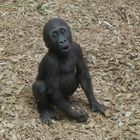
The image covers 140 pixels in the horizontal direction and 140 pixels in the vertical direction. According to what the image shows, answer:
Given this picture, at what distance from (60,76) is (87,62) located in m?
1.03

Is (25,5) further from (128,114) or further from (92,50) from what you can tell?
(128,114)

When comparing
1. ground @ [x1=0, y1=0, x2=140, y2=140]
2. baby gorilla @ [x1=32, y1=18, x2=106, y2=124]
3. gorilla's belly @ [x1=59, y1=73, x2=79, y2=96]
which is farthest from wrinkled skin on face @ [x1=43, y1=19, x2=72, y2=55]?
ground @ [x1=0, y1=0, x2=140, y2=140]

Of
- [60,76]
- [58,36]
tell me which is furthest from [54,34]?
[60,76]

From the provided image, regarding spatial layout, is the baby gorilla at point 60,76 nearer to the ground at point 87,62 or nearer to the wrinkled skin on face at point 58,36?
the wrinkled skin on face at point 58,36

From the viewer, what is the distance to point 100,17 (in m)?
6.85

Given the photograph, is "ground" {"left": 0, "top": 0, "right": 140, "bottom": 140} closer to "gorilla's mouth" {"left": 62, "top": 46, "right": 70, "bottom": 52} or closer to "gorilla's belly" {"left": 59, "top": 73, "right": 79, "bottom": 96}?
"gorilla's belly" {"left": 59, "top": 73, "right": 79, "bottom": 96}

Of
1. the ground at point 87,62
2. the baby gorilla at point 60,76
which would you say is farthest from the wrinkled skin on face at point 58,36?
the ground at point 87,62

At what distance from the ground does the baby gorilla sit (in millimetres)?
115

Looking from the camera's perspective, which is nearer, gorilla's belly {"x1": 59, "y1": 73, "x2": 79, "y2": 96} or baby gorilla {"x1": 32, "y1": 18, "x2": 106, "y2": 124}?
baby gorilla {"x1": 32, "y1": 18, "x2": 106, "y2": 124}

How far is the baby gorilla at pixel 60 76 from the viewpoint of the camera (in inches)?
194

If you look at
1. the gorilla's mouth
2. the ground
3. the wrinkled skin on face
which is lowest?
the ground

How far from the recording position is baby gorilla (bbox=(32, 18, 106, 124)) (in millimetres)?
4934

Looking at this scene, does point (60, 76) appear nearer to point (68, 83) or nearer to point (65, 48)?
point (68, 83)

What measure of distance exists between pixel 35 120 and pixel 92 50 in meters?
1.51
